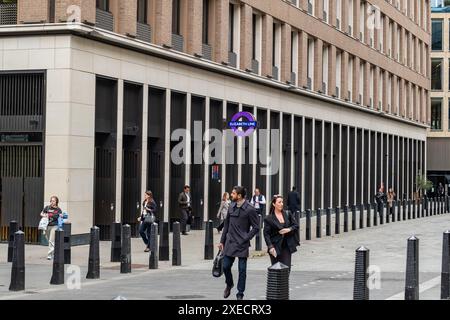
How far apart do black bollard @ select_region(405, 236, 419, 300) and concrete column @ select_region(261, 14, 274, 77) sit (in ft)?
90.1

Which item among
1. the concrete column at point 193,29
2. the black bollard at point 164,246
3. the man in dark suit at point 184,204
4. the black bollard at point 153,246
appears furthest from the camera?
the concrete column at point 193,29

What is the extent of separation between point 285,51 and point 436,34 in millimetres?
42865

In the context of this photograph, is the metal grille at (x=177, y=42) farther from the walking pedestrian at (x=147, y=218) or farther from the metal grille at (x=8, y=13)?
the walking pedestrian at (x=147, y=218)

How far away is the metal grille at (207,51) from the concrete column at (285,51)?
7.98 metres

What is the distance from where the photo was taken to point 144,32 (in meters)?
30.2

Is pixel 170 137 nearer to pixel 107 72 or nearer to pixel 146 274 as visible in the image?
pixel 107 72

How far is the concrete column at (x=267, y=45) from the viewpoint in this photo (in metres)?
40.2

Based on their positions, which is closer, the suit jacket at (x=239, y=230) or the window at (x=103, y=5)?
the suit jacket at (x=239, y=230)

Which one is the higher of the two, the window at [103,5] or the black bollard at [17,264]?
the window at [103,5]

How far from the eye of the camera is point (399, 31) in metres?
65.6

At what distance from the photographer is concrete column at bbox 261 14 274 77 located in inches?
1582

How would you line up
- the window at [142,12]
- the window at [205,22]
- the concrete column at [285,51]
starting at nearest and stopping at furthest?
the window at [142,12] → the window at [205,22] → the concrete column at [285,51]

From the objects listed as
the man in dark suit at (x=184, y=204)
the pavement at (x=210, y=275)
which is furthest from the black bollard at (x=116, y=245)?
the man in dark suit at (x=184, y=204)

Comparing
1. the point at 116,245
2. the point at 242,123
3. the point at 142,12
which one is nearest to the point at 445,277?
Result: the point at 116,245
